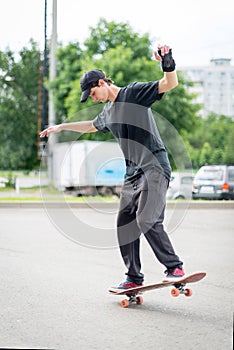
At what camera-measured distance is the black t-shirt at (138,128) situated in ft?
15.7

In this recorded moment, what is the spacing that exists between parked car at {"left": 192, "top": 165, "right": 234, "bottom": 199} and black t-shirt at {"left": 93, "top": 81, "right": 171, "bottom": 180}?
16475 mm

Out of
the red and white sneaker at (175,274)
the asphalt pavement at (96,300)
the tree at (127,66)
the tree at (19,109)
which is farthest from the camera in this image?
the tree at (19,109)

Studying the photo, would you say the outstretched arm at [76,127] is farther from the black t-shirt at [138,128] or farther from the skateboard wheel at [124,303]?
the skateboard wheel at [124,303]

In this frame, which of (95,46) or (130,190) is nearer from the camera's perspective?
(130,190)

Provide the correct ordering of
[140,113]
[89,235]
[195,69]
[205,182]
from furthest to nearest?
[195,69] < [205,182] < [89,235] < [140,113]

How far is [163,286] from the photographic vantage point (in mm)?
4816

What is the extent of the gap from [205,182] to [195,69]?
116570mm

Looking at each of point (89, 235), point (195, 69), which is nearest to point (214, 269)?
point (89, 235)

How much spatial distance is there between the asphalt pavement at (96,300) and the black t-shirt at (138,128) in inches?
39.6

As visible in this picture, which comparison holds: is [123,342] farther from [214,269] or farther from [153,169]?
[214,269]

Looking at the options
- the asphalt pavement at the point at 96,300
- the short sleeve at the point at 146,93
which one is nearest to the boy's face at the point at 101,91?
the short sleeve at the point at 146,93

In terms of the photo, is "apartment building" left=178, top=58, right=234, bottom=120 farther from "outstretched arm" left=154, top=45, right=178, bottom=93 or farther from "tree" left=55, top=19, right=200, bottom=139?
"outstretched arm" left=154, top=45, right=178, bottom=93

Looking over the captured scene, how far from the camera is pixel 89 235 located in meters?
6.50

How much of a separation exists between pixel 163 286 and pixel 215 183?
16881 millimetres
